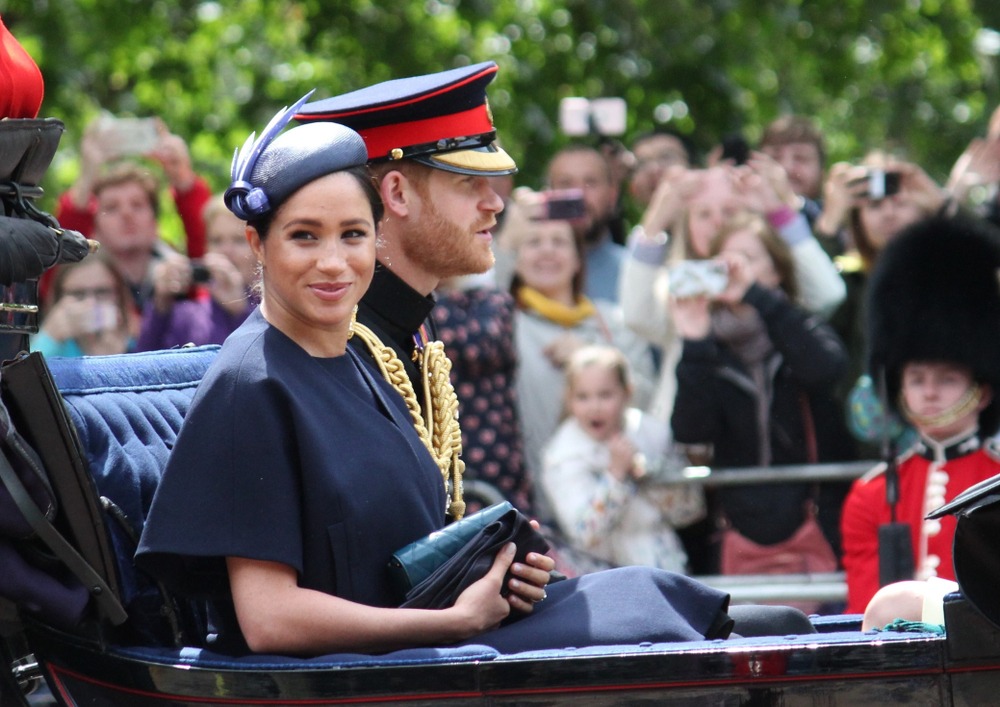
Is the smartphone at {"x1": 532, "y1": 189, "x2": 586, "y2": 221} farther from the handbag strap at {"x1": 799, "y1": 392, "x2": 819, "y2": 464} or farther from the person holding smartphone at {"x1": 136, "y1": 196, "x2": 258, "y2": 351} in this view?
the handbag strap at {"x1": 799, "y1": 392, "x2": 819, "y2": 464}

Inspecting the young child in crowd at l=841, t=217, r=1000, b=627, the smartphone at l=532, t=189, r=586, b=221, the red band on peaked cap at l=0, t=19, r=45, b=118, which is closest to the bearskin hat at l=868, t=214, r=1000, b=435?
the young child in crowd at l=841, t=217, r=1000, b=627

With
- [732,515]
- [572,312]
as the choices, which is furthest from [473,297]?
[732,515]

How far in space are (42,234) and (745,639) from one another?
1.48 m

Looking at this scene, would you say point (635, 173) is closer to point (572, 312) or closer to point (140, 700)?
point (572, 312)

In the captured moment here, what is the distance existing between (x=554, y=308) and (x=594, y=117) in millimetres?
1391

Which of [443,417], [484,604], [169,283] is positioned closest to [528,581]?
[484,604]

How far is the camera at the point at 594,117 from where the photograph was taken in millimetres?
7457

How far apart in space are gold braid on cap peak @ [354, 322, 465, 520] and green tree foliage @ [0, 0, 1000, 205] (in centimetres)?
599

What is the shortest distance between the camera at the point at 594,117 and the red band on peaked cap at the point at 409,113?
3.77 m

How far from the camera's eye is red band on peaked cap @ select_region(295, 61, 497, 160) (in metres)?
3.63

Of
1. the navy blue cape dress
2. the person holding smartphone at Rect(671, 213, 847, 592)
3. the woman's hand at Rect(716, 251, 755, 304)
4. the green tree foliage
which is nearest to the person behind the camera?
the navy blue cape dress

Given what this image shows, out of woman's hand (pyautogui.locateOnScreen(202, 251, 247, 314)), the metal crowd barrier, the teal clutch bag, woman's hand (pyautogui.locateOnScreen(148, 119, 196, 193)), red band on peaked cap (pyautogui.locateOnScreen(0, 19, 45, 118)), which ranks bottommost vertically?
the metal crowd barrier

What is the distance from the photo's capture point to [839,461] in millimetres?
6059

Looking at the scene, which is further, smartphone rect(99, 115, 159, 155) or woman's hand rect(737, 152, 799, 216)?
smartphone rect(99, 115, 159, 155)
